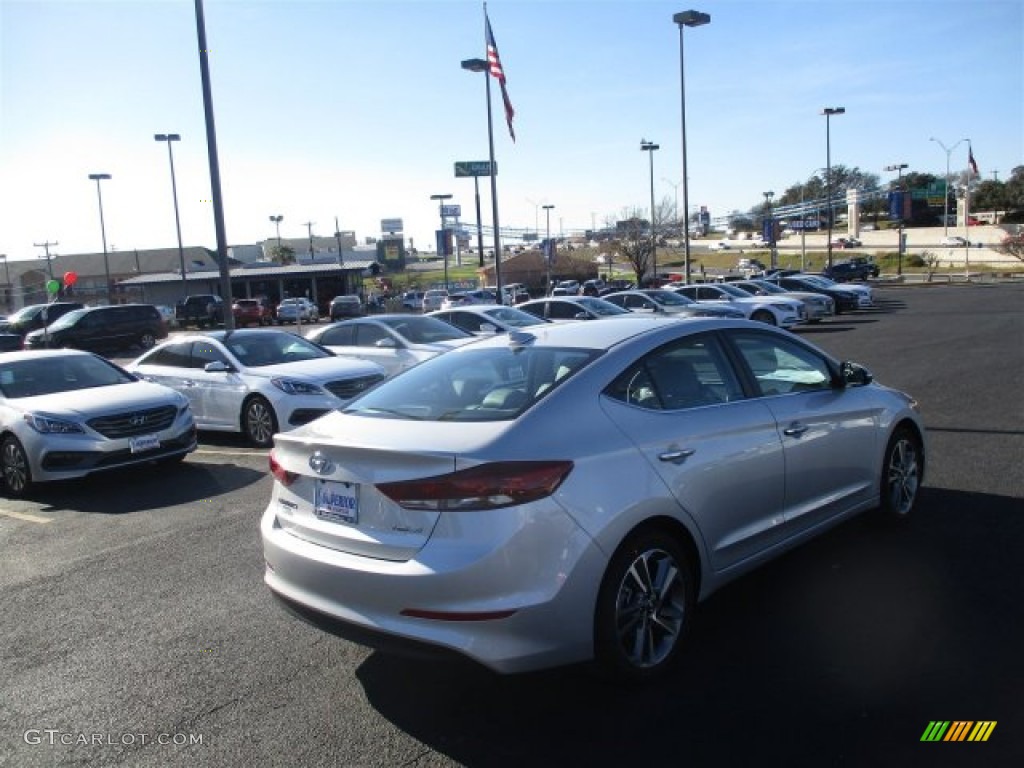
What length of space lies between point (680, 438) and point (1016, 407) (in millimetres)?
7922

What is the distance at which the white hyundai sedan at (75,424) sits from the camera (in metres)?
8.29

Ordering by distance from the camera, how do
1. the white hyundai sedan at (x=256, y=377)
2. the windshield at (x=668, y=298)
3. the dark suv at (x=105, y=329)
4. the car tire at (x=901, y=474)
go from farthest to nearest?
the dark suv at (x=105, y=329)
the windshield at (x=668, y=298)
the white hyundai sedan at (x=256, y=377)
the car tire at (x=901, y=474)

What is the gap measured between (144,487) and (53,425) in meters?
1.06

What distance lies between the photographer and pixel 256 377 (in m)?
10.5

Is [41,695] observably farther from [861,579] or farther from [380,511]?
[861,579]

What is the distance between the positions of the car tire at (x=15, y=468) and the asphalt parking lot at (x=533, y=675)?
2321 mm

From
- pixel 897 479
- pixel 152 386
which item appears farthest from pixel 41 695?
pixel 152 386

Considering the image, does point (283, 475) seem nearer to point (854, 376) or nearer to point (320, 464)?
point (320, 464)

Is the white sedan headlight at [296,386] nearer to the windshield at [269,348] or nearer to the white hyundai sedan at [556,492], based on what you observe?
the windshield at [269,348]

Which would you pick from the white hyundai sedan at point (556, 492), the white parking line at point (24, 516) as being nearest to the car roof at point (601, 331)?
the white hyundai sedan at point (556, 492)

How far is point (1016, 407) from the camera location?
392 inches

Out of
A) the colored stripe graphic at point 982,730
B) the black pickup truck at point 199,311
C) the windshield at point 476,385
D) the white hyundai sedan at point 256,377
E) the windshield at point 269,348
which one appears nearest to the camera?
the colored stripe graphic at point 982,730

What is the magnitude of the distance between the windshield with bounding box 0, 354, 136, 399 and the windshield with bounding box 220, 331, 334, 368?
1.51m

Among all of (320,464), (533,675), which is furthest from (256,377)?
(533,675)
